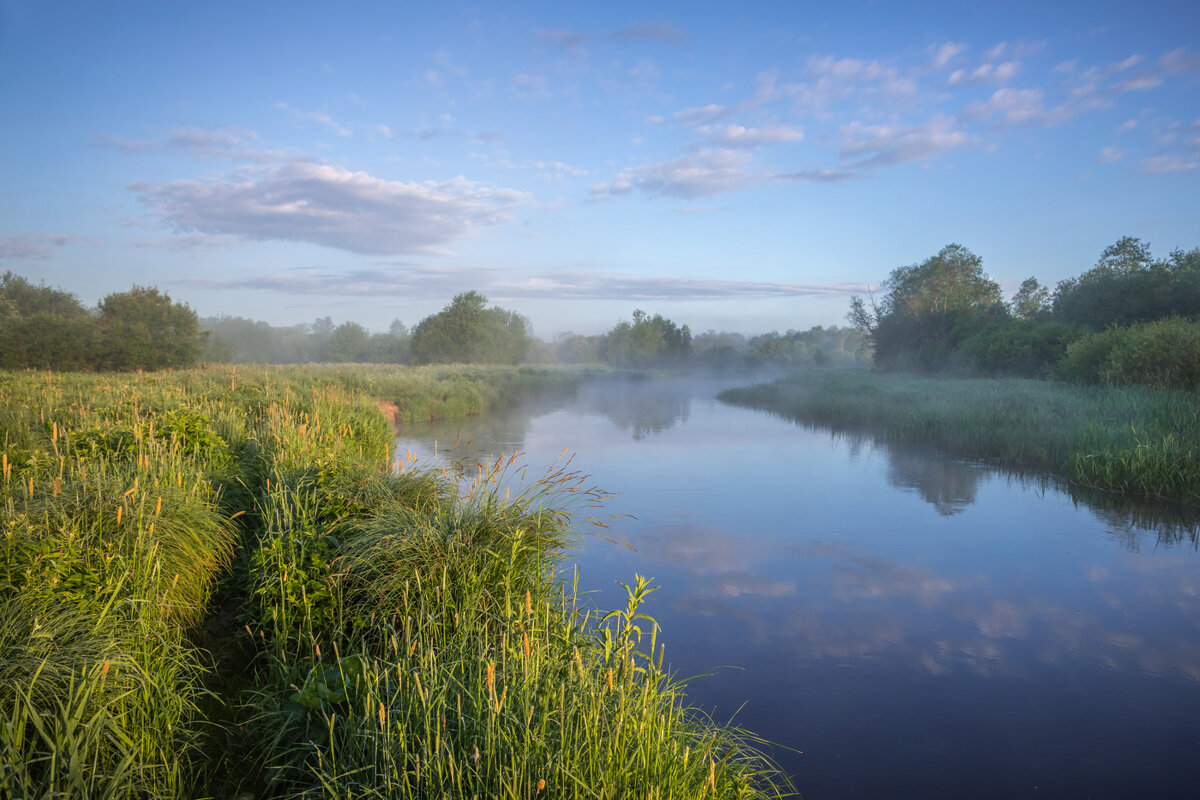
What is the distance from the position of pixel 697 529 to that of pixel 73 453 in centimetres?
695

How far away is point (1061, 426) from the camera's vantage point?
43.5 feet

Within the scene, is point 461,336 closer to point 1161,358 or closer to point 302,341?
point 1161,358

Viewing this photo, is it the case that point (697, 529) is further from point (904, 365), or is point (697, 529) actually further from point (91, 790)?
point (904, 365)

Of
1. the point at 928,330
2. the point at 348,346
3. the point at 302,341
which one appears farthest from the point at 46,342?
the point at 302,341

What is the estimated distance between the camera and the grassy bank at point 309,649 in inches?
98.0

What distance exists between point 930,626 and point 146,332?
33.3m

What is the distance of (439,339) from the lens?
6150 centimetres

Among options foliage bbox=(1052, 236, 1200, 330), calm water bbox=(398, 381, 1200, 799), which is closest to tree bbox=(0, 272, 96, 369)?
calm water bbox=(398, 381, 1200, 799)

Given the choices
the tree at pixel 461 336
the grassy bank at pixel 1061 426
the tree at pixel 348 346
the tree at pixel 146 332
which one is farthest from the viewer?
the tree at pixel 348 346

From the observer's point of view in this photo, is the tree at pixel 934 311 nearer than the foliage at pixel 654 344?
Yes

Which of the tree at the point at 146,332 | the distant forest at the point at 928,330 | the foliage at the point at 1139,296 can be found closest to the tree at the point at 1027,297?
the distant forest at the point at 928,330

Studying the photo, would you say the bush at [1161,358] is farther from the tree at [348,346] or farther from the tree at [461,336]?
the tree at [348,346]

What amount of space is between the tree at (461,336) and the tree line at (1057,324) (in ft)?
109

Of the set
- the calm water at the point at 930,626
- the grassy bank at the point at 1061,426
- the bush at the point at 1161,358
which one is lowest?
the calm water at the point at 930,626
